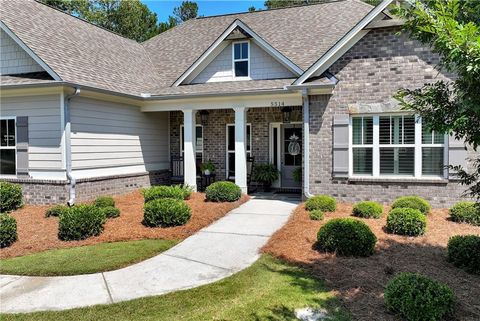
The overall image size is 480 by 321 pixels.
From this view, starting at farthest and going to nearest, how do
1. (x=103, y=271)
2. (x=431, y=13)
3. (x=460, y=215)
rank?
1. (x=460, y=215)
2. (x=103, y=271)
3. (x=431, y=13)

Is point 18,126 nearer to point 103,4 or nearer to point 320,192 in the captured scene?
point 320,192

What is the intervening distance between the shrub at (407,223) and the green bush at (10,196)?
9.86m

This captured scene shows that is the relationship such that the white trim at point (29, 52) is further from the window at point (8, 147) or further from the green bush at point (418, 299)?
the green bush at point (418, 299)

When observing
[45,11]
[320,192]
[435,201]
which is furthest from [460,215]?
[45,11]

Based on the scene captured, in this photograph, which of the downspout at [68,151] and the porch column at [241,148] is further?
the porch column at [241,148]

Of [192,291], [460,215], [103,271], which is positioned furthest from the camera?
[460,215]

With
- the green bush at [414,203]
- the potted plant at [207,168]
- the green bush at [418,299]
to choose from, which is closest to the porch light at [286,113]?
the potted plant at [207,168]

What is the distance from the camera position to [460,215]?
8641 millimetres

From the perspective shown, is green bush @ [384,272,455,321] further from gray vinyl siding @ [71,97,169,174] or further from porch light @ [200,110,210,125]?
porch light @ [200,110,210,125]

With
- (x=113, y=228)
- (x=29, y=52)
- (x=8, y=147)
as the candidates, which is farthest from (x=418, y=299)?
(x=8, y=147)

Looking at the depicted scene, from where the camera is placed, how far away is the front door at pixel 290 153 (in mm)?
14125

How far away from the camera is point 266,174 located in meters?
13.8

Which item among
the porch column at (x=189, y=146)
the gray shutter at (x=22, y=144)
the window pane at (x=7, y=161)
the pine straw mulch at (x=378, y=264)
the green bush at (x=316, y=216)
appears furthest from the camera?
the porch column at (x=189, y=146)

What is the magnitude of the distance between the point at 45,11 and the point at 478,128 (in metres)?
14.5
